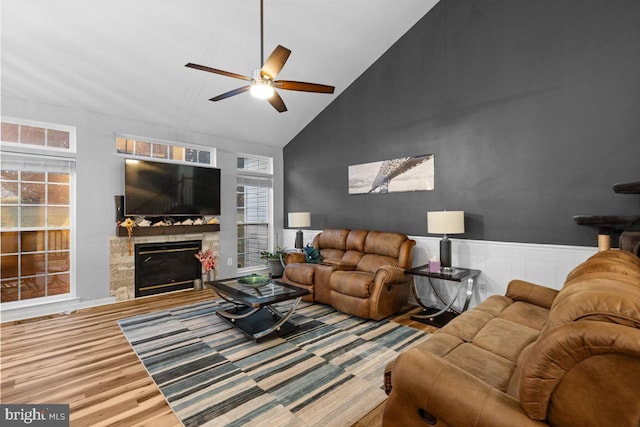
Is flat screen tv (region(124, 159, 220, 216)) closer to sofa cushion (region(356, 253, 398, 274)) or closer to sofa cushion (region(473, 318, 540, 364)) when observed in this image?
sofa cushion (region(356, 253, 398, 274))

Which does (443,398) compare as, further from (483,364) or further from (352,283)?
(352,283)

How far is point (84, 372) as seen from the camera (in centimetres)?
254

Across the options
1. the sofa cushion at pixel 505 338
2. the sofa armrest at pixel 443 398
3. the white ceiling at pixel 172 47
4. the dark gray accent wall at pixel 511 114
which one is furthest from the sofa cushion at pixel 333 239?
the sofa armrest at pixel 443 398

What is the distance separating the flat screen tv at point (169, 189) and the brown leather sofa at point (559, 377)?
14.4ft

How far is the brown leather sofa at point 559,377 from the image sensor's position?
3.08 ft

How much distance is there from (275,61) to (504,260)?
3.26 m

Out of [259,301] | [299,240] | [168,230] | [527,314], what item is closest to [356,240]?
[299,240]

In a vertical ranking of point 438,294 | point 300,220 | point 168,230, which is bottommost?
point 438,294

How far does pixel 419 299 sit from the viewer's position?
414 centimetres

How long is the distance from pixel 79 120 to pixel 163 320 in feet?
9.79

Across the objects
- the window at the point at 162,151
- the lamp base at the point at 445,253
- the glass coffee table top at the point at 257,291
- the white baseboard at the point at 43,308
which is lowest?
the white baseboard at the point at 43,308

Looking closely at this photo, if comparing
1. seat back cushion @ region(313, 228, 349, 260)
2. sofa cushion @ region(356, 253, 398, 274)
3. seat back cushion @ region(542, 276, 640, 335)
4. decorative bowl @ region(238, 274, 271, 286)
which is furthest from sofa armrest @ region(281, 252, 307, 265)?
seat back cushion @ region(542, 276, 640, 335)

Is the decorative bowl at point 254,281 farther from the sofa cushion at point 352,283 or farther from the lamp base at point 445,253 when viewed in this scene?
the lamp base at point 445,253

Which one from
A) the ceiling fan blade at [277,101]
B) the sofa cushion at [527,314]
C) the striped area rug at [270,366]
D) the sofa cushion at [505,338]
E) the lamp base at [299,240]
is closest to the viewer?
the sofa cushion at [505,338]
